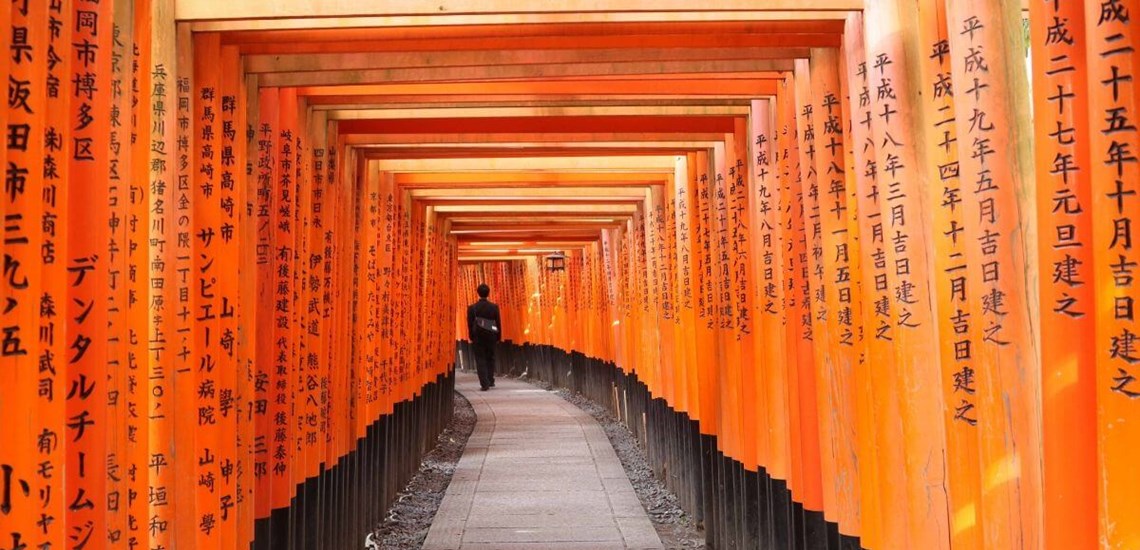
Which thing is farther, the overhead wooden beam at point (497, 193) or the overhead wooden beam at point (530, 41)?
the overhead wooden beam at point (497, 193)

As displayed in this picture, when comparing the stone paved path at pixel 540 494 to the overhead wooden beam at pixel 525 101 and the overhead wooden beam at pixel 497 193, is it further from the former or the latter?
the overhead wooden beam at pixel 525 101

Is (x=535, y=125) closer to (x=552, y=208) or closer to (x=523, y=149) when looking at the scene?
(x=523, y=149)

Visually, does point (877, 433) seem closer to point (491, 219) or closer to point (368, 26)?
point (368, 26)

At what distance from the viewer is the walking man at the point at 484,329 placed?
19.1 meters

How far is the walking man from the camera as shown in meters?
19.1

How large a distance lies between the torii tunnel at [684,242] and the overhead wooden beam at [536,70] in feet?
0.05

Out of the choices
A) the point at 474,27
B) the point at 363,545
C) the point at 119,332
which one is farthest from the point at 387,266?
the point at 119,332

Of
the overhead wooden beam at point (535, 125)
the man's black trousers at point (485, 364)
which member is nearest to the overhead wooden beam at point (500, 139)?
the overhead wooden beam at point (535, 125)

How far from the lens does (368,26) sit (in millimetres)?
3928

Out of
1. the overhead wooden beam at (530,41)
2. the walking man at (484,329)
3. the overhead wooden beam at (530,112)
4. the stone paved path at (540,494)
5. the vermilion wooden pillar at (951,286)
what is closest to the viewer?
the vermilion wooden pillar at (951,286)

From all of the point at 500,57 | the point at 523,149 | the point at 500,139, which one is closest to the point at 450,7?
the point at 500,57

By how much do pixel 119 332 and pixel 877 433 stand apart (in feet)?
8.36

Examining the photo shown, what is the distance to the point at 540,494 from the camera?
357 inches

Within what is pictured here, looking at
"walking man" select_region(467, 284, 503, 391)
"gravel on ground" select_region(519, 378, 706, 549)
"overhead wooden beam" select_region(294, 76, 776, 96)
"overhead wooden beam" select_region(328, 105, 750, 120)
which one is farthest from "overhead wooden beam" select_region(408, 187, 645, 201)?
"walking man" select_region(467, 284, 503, 391)
